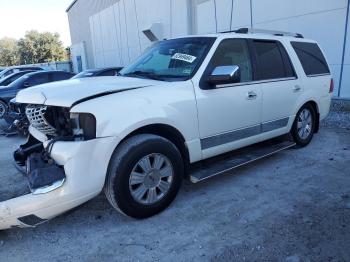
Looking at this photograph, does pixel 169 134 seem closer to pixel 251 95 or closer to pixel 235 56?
pixel 251 95

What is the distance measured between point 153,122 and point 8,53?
270 ft

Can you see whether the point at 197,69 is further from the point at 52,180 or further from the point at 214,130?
the point at 52,180

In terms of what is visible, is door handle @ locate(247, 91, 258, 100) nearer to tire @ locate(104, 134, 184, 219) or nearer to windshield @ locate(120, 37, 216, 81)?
windshield @ locate(120, 37, 216, 81)

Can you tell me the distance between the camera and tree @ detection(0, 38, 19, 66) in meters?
72.5

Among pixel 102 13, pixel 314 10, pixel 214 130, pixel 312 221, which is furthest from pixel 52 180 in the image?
pixel 102 13

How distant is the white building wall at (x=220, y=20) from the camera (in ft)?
32.5

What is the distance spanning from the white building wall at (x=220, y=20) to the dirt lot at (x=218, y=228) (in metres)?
6.70

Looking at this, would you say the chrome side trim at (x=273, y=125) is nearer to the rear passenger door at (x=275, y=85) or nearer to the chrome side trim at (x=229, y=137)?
the rear passenger door at (x=275, y=85)

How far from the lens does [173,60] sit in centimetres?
416

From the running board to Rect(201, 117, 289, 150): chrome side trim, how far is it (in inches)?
10.9

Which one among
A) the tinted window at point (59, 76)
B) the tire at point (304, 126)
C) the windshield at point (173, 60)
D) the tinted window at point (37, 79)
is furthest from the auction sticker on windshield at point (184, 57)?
the tinted window at point (59, 76)

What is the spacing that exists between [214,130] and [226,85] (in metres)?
0.57

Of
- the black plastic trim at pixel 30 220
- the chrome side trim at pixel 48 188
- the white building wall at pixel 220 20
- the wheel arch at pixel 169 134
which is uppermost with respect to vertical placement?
the white building wall at pixel 220 20

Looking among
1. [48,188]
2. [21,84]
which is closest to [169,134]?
[48,188]
